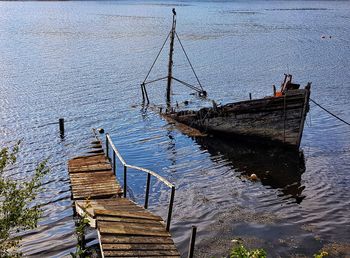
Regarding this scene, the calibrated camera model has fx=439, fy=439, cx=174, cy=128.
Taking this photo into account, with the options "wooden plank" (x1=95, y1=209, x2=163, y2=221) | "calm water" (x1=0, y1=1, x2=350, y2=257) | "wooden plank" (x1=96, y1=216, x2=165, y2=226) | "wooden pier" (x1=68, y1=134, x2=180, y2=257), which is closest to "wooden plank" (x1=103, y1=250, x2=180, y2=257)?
"wooden pier" (x1=68, y1=134, x2=180, y2=257)

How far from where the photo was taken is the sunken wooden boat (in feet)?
106

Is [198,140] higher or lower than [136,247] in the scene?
lower

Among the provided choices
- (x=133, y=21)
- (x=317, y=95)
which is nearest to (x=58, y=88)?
(x=317, y=95)

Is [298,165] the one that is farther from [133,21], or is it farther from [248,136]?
[133,21]

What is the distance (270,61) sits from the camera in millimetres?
69188

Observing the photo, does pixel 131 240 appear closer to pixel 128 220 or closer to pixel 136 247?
pixel 136 247

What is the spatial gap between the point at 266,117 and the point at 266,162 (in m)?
4.38

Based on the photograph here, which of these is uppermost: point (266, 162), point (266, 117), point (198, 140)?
point (266, 117)

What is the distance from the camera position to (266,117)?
1328 inches

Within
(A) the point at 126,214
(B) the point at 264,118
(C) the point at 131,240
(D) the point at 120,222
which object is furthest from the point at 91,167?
(B) the point at 264,118

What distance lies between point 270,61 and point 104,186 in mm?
51835

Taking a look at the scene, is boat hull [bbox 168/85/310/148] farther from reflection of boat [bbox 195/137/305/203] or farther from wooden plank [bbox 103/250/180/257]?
wooden plank [bbox 103/250/180/257]

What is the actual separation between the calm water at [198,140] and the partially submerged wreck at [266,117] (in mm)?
1389

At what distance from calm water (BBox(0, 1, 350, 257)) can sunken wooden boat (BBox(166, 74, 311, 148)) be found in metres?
1.40
